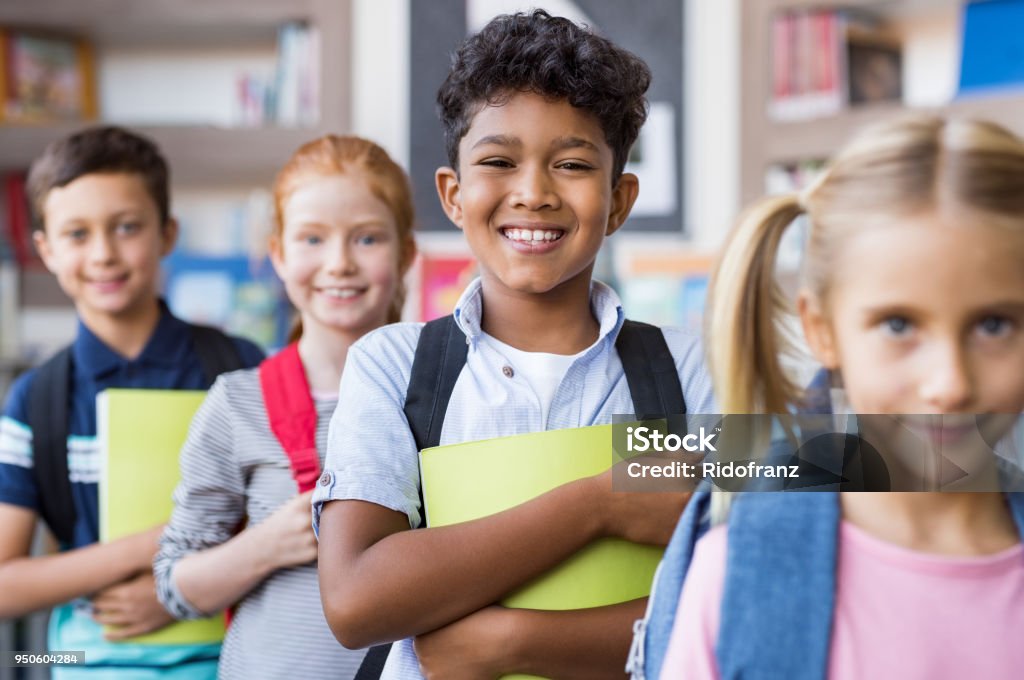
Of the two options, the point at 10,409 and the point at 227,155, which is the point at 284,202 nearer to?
the point at 10,409

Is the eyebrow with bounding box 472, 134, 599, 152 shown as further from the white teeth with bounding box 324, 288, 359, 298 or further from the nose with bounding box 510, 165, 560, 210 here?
the white teeth with bounding box 324, 288, 359, 298

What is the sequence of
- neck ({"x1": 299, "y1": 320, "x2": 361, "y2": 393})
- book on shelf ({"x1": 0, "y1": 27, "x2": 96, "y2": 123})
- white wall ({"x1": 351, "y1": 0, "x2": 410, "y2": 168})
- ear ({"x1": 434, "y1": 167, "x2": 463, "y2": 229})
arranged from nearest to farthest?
ear ({"x1": 434, "y1": 167, "x2": 463, "y2": 229})
neck ({"x1": 299, "y1": 320, "x2": 361, "y2": 393})
book on shelf ({"x1": 0, "y1": 27, "x2": 96, "y2": 123})
white wall ({"x1": 351, "y1": 0, "x2": 410, "y2": 168})

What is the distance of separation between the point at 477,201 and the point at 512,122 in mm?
78

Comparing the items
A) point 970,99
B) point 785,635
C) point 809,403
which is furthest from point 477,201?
point 970,99

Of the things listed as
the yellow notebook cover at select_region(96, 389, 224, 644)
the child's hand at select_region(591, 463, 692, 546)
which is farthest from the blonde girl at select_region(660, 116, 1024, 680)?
the yellow notebook cover at select_region(96, 389, 224, 644)

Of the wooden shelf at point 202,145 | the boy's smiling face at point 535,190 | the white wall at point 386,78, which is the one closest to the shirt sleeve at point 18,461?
the boy's smiling face at point 535,190

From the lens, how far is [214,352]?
59.3 inches

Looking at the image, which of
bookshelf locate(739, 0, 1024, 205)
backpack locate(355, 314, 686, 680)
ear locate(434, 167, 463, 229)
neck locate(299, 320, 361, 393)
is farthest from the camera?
bookshelf locate(739, 0, 1024, 205)

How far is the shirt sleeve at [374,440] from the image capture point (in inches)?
35.2

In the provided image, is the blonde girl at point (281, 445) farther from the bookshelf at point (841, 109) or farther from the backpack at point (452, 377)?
the bookshelf at point (841, 109)

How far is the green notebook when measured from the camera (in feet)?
2.74

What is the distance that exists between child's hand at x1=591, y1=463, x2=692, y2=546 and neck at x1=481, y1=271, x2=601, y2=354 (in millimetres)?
194

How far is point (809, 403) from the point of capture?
0.77 m

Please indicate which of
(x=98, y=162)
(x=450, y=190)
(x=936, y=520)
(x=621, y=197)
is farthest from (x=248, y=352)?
(x=936, y=520)
